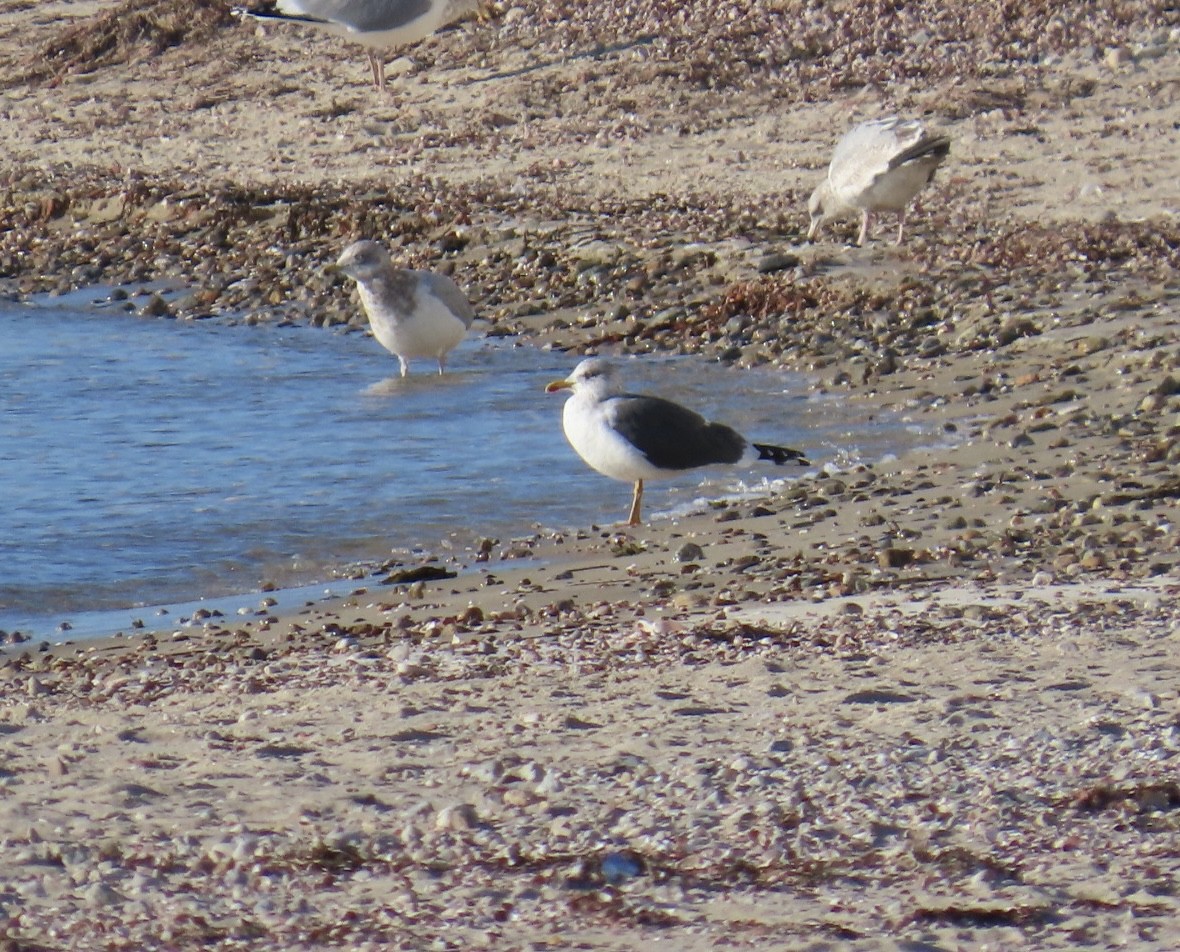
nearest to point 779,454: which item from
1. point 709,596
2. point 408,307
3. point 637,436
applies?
point 637,436

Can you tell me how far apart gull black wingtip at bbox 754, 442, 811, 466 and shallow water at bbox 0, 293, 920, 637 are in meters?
0.41

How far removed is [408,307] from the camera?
1076 cm

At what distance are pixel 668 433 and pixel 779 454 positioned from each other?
1.62 feet

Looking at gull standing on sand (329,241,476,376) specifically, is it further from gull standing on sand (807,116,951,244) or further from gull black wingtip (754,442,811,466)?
gull black wingtip (754,442,811,466)

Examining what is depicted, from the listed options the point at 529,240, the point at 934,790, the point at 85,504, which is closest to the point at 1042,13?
the point at 529,240

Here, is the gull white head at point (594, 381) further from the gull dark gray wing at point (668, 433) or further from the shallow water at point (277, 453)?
the shallow water at point (277, 453)

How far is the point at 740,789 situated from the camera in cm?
428

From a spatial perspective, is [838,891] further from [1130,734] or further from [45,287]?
[45,287]

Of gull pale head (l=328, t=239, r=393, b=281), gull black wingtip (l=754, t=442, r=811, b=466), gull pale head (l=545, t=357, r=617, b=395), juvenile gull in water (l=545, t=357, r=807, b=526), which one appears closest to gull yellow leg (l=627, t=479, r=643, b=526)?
juvenile gull in water (l=545, t=357, r=807, b=526)

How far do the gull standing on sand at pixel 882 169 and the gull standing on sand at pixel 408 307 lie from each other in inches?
86.0

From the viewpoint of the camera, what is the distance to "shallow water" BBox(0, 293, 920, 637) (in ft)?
25.3

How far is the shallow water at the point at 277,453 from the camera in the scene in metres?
7.71

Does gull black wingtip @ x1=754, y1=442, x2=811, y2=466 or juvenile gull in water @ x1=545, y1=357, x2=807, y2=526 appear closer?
juvenile gull in water @ x1=545, y1=357, x2=807, y2=526

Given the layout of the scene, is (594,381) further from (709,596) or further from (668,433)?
(709,596)
